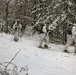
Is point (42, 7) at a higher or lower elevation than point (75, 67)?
higher

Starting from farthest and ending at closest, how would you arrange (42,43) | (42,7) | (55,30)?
1. (42,7)
2. (55,30)
3. (42,43)

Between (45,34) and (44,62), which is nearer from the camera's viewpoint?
(44,62)

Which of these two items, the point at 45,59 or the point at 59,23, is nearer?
the point at 45,59

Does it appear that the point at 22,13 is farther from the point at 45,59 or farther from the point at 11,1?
the point at 45,59

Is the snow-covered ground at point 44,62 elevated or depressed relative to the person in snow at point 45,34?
depressed

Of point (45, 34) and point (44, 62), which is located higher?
point (45, 34)

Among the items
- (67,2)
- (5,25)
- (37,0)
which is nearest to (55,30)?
(67,2)

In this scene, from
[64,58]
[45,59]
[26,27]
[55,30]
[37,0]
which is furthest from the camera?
[26,27]

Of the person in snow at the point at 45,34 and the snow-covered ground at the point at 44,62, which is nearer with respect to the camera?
the snow-covered ground at the point at 44,62

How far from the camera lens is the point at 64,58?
1430 cm

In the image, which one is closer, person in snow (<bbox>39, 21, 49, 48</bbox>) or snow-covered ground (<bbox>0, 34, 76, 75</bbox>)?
snow-covered ground (<bbox>0, 34, 76, 75</bbox>)

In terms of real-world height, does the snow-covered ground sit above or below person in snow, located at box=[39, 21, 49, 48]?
below

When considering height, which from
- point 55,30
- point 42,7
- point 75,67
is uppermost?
point 42,7

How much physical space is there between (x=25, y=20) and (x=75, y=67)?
16059mm
